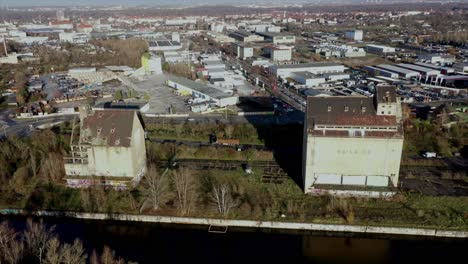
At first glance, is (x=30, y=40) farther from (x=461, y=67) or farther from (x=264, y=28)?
(x=461, y=67)

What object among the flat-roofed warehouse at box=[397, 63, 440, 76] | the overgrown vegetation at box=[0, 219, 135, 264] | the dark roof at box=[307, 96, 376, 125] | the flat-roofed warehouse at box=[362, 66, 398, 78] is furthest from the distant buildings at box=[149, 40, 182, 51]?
the overgrown vegetation at box=[0, 219, 135, 264]

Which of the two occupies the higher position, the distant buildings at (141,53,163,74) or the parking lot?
the distant buildings at (141,53,163,74)

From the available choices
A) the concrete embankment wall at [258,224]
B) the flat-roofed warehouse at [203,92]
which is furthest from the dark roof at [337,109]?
the flat-roofed warehouse at [203,92]

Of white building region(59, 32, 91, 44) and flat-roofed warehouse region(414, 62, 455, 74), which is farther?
white building region(59, 32, 91, 44)

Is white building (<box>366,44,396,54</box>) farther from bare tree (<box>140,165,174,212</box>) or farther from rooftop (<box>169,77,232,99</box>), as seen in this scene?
bare tree (<box>140,165,174,212</box>)

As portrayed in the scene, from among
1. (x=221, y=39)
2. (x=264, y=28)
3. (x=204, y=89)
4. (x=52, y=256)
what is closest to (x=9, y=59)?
(x=204, y=89)

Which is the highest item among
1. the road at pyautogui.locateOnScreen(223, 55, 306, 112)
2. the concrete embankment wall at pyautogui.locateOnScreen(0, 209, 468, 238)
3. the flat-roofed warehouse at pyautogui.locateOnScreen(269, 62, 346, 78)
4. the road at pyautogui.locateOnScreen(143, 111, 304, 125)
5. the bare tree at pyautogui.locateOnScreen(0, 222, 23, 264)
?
the flat-roofed warehouse at pyautogui.locateOnScreen(269, 62, 346, 78)

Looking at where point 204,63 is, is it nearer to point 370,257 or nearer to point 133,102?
point 133,102

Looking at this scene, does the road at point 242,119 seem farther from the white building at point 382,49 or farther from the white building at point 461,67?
the white building at point 382,49
